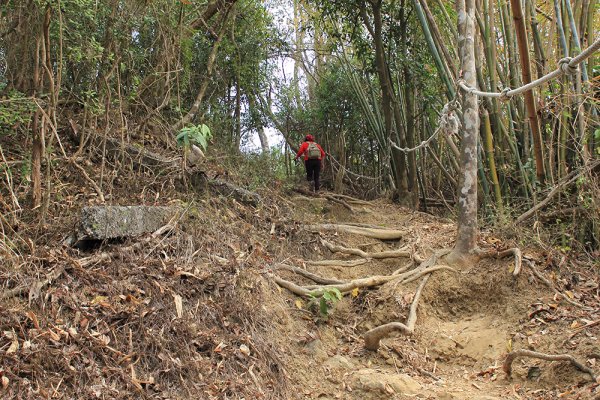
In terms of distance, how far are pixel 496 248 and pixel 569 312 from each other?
113 centimetres

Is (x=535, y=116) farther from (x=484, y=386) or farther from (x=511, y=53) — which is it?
(x=484, y=386)

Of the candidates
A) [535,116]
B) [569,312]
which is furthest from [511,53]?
[569,312]

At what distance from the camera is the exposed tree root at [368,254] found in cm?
712

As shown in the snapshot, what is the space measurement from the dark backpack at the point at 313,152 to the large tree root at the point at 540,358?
22.8ft

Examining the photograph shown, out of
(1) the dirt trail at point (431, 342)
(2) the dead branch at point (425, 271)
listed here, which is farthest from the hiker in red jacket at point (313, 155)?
(2) the dead branch at point (425, 271)

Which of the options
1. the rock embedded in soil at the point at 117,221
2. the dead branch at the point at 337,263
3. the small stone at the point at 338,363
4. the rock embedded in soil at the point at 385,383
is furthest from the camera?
the dead branch at the point at 337,263

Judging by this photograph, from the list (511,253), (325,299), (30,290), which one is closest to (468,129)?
(511,253)

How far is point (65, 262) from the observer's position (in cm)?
446

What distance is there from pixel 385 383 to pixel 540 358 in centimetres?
125

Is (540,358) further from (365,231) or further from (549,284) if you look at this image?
(365,231)

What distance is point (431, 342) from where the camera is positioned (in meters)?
5.54

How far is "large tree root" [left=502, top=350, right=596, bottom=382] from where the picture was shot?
4387mm

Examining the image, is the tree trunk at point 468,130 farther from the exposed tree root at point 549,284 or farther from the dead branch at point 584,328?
the dead branch at point 584,328

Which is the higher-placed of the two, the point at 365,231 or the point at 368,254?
the point at 365,231
